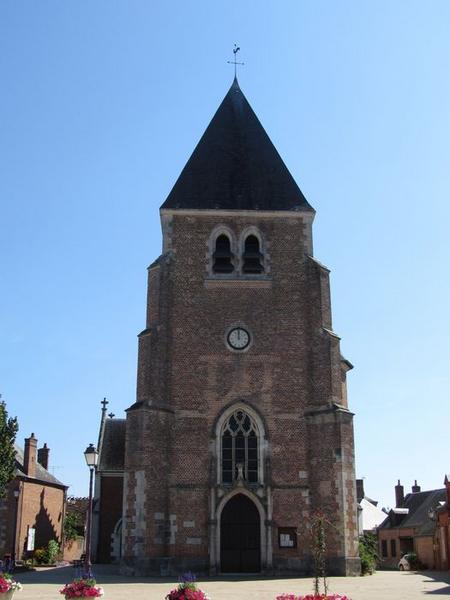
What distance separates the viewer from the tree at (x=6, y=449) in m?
32.3

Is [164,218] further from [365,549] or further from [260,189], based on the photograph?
[365,549]

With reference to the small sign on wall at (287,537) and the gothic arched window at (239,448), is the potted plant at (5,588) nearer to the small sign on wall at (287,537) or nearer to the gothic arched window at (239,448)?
the gothic arched window at (239,448)

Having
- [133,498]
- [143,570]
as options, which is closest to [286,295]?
[133,498]

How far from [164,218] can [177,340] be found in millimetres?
5051

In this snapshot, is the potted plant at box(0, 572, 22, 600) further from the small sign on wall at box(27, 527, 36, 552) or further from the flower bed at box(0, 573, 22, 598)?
the small sign on wall at box(27, 527, 36, 552)

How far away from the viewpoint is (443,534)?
35000 mm

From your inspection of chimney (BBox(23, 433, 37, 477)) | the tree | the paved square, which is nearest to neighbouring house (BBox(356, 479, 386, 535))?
chimney (BBox(23, 433, 37, 477))

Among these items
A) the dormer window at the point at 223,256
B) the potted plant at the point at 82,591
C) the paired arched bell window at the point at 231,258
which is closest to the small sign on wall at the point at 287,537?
the paired arched bell window at the point at 231,258

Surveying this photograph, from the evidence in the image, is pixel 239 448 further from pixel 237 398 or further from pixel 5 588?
pixel 5 588

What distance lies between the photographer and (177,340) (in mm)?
26062

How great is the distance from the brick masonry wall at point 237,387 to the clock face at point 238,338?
0.23 meters

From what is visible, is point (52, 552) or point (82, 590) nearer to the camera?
point (82, 590)

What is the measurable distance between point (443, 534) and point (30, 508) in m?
22.4

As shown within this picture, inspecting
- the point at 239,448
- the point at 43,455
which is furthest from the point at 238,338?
the point at 43,455
